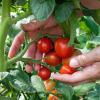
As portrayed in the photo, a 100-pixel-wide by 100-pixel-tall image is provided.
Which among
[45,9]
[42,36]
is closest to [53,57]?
[42,36]

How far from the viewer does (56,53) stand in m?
1.10

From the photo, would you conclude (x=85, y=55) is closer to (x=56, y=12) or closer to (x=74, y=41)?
(x=74, y=41)

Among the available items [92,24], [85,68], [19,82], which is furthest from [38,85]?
[92,24]

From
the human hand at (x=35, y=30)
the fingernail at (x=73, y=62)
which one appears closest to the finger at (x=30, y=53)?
the human hand at (x=35, y=30)

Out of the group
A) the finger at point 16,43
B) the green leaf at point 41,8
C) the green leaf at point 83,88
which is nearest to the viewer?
the green leaf at point 41,8

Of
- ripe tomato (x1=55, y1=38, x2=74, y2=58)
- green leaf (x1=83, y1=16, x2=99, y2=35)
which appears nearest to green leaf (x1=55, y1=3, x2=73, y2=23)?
ripe tomato (x1=55, y1=38, x2=74, y2=58)

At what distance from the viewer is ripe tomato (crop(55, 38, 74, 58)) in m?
1.03

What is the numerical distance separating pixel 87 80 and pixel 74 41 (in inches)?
5.6

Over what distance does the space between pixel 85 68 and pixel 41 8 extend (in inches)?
10.6

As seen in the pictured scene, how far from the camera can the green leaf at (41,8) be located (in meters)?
0.91

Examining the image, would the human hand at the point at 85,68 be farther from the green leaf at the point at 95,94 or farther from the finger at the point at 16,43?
the finger at the point at 16,43

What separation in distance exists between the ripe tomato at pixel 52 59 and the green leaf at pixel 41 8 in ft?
0.63

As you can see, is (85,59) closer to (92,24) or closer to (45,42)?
(45,42)

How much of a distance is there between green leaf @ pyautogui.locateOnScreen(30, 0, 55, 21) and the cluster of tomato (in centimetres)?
14
